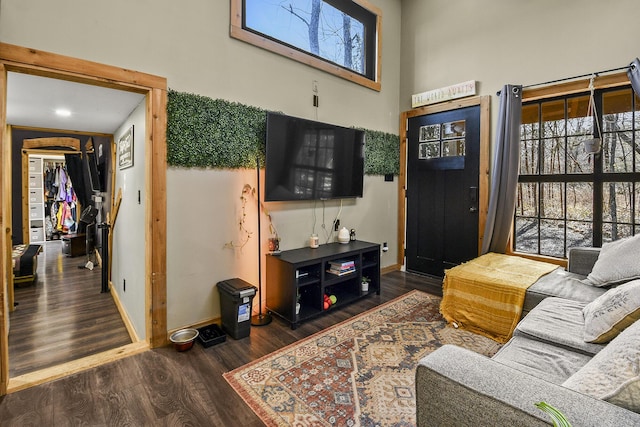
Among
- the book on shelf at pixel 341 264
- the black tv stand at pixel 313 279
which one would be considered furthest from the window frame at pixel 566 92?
the book on shelf at pixel 341 264

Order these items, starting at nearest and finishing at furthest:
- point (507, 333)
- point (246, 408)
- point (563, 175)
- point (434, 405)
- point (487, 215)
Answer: point (434, 405), point (246, 408), point (507, 333), point (563, 175), point (487, 215)

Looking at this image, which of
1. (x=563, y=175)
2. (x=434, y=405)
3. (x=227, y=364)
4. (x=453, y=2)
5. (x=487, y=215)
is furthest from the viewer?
(x=453, y=2)

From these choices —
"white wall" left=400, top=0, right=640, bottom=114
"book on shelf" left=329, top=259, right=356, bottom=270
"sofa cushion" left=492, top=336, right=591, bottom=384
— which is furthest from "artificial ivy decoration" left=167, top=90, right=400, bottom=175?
"white wall" left=400, top=0, right=640, bottom=114

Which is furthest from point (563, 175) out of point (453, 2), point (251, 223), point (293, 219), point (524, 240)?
point (251, 223)

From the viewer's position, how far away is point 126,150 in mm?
3301

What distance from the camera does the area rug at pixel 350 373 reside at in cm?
175

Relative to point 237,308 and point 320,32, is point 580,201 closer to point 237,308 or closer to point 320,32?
point 320,32

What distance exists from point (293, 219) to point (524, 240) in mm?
2713

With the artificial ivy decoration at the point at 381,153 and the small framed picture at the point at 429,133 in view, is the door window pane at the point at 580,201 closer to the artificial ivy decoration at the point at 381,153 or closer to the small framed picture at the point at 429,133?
the small framed picture at the point at 429,133

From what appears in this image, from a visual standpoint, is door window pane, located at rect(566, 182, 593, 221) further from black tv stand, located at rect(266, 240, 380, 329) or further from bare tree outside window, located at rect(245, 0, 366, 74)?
bare tree outside window, located at rect(245, 0, 366, 74)

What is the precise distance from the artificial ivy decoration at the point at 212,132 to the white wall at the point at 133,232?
317 mm

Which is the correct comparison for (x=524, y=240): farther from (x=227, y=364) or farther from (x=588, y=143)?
(x=227, y=364)

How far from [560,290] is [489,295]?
1.58ft

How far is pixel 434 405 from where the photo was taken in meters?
1.10
